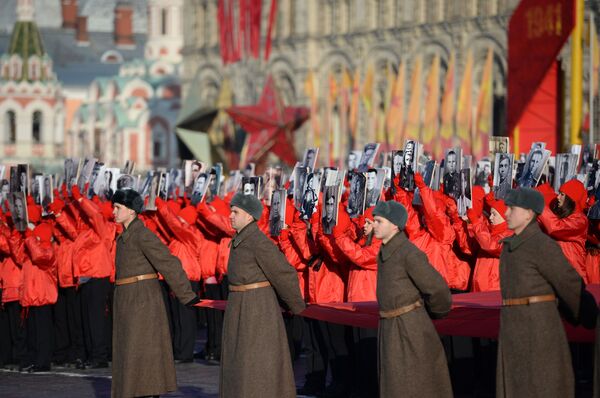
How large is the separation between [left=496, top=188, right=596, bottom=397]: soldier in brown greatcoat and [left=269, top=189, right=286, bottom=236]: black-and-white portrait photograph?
13.9 ft

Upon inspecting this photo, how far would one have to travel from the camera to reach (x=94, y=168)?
53.4ft

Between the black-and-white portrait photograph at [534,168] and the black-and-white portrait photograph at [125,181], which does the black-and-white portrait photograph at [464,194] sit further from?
the black-and-white portrait photograph at [125,181]

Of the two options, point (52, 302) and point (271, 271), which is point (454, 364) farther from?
point (52, 302)

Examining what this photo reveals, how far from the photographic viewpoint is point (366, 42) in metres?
46.6

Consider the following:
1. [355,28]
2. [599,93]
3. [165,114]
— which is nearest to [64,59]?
[165,114]

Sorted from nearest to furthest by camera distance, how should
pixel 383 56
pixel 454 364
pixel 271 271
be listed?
pixel 271 271 → pixel 454 364 → pixel 383 56

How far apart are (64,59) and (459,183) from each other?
81130 mm

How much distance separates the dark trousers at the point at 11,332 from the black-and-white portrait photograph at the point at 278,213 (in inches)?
138

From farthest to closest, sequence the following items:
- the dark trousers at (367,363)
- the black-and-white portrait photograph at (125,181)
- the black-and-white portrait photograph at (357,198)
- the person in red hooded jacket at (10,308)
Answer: the black-and-white portrait photograph at (125,181) < the person in red hooded jacket at (10,308) < the black-and-white portrait photograph at (357,198) < the dark trousers at (367,363)

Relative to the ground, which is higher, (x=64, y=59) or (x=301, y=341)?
(x=64, y=59)

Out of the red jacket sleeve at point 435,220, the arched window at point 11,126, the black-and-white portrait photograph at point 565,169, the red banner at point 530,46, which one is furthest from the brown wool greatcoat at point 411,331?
the arched window at point 11,126

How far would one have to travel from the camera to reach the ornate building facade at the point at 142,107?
7419cm

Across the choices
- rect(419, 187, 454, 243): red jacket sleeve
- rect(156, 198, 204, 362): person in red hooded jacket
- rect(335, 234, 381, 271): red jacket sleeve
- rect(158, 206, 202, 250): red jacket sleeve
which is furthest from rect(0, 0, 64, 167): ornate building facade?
rect(335, 234, 381, 271): red jacket sleeve

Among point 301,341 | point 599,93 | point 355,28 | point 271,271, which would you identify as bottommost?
point 301,341
